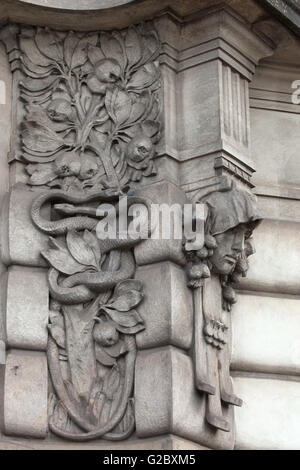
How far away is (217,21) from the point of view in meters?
8.72

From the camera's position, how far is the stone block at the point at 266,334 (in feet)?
28.4

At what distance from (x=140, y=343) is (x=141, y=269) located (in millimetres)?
438

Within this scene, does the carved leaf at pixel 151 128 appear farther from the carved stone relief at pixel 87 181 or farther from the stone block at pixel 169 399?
the stone block at pixel 169 399

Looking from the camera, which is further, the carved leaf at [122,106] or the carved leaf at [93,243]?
the carved leaf at [122,106]

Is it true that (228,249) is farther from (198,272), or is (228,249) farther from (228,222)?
(198,272)

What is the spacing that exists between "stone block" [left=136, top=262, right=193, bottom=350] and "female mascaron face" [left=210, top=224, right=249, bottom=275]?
0.23 meters

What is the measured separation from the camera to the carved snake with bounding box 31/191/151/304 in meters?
8.28

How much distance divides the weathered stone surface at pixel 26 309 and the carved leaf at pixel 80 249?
24cm

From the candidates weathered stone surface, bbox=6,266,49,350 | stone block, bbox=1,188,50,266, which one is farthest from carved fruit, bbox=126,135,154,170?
weathered stone surface, bbox=6,266,49,350

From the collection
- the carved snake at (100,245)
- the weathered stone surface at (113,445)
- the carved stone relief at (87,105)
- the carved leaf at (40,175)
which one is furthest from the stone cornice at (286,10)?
the weathered stone surface at (113,445)

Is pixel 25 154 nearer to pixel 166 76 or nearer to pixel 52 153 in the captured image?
pixel 52 153
